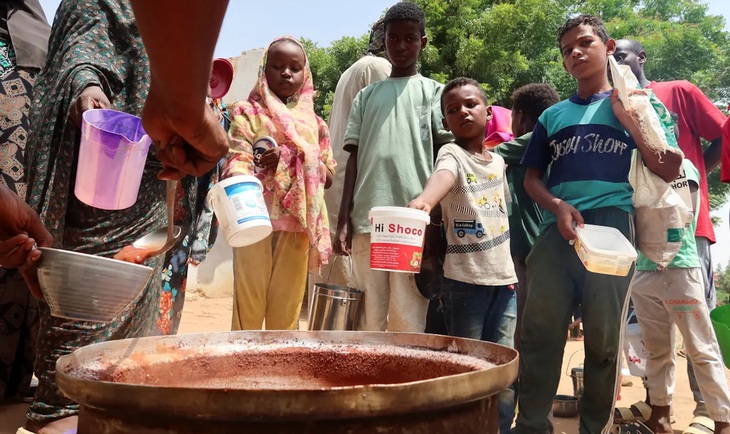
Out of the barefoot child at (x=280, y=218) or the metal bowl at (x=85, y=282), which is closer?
the metal bowl at (x=85, y=282)

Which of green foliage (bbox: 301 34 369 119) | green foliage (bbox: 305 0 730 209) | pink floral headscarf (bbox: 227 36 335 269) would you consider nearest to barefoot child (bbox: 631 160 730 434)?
pink floral headscarf (bbox: 227 36 335 269)

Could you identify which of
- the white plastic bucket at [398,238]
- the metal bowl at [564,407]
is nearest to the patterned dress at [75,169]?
the white plastic bucket at [398,238]

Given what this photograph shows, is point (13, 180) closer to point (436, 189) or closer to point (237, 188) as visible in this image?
point (237, 188)

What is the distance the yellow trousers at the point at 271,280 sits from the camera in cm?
350

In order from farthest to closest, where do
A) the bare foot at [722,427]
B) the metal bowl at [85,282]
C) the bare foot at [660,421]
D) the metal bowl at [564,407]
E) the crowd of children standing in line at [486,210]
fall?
the metal bowl at [564,407], the bare foot at [660,421], the bare foot at [722,427], the crowd of children standing in line at [486,210], the metal bowl at [85,282]

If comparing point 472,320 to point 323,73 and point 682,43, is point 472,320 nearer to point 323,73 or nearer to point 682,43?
point 323,73

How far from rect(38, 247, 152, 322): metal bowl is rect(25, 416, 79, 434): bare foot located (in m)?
1.21

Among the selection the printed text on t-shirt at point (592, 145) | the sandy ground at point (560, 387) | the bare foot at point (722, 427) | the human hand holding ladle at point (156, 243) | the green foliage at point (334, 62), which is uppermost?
the green foliage at point (334, 62)

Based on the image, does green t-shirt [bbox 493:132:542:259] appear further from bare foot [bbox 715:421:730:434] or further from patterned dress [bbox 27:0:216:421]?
patterned dress [bbox 27:0:216:421]

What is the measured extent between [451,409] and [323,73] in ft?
42.5

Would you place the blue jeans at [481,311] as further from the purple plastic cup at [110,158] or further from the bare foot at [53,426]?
the bare foot at [53,426]

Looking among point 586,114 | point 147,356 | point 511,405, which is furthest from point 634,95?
point 147,356

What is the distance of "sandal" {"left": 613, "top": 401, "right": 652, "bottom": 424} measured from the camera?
3.66 m

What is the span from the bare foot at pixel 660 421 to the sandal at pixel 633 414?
2.3 inches
